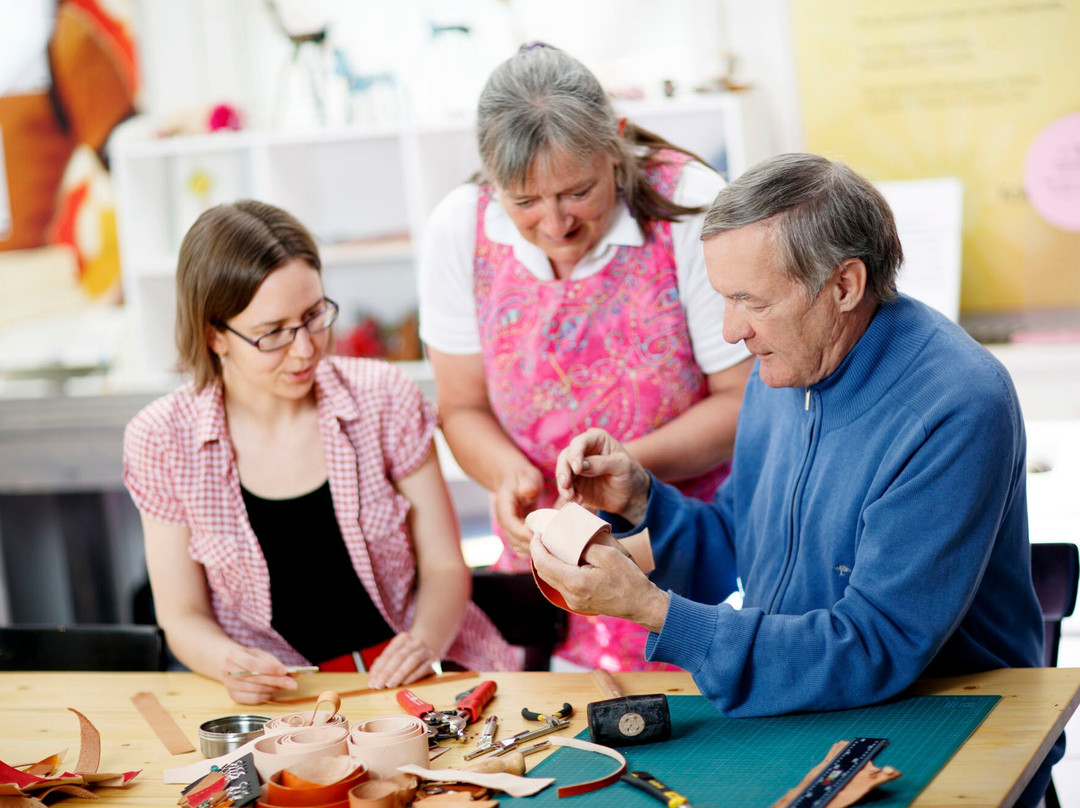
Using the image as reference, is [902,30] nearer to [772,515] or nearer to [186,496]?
[772,515]

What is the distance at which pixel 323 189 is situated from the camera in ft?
14.5

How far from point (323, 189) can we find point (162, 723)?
9.52 ft

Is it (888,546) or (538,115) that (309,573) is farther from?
(888,546)

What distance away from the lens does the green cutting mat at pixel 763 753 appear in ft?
4.59

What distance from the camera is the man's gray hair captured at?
195 cm

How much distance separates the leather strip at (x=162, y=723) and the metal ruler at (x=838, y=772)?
93 cm

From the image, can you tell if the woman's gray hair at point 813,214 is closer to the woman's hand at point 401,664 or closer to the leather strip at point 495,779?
the leather strip at point 495,779

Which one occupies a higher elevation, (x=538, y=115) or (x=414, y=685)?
(x=538, y=115)

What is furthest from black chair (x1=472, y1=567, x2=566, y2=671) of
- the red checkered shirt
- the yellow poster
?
the yellow poster

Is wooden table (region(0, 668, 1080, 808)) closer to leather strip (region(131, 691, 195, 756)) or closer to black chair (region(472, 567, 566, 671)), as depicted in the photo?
leather strip (region(131, 691, 195, 756))

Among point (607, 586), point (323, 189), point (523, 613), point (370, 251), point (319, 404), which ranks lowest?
point (523, 613)

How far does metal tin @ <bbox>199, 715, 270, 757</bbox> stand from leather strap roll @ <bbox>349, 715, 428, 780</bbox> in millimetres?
235

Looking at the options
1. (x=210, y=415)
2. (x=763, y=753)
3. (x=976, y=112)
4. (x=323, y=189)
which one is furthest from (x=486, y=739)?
(x=323, y=189)

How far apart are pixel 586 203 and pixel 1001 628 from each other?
3.21 feet
